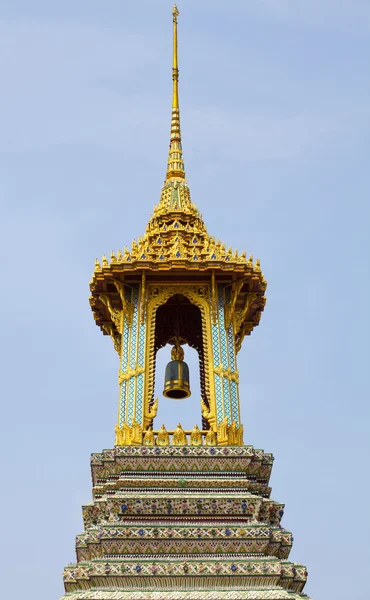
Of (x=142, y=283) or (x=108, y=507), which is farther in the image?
(x=142, y=283)

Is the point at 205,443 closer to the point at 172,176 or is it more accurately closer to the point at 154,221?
the point at 154,221

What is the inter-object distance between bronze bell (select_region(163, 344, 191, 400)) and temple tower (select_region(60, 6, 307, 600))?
4cm

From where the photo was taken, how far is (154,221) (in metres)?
30.2

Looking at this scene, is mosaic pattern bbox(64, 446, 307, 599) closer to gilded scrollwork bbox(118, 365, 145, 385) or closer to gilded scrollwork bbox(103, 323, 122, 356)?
gilded scrollwork bbox(118, 365, 145, 385)

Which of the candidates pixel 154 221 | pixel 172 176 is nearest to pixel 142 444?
pixel 154 221

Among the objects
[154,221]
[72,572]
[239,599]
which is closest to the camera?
[239,599]

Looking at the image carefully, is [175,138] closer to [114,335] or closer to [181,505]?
[114,335]

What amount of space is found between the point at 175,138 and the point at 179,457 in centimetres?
1177

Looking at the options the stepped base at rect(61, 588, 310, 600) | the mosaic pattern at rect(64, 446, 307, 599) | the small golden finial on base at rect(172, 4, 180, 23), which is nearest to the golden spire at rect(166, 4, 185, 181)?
the small golden finial on base at rect(172, 4, 180, 23)

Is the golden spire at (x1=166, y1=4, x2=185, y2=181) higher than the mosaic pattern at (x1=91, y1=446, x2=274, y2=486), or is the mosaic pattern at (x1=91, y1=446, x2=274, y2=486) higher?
the golden spire at (x1=166, y1=4, x2=185, y2=181)

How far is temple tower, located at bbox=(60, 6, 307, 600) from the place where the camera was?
73.3 feet

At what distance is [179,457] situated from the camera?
24.6 metres

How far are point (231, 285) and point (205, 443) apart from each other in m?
4.62

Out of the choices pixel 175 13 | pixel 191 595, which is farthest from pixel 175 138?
pixel 191 595
